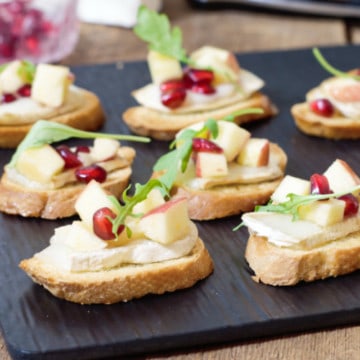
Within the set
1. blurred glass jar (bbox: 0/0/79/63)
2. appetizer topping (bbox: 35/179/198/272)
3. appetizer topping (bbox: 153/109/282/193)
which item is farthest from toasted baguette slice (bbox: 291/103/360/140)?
blurred glass jar (bbox: 0/0/79/63)

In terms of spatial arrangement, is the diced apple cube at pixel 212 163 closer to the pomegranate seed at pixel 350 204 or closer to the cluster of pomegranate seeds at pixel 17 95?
the pomegranate seed at pixel 350 204

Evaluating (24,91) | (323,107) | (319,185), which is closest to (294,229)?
(319,185)

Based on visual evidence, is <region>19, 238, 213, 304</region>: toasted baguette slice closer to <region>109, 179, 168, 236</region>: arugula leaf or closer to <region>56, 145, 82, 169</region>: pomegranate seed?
<region>109, 179, 168, 236</region>: arugula leaf

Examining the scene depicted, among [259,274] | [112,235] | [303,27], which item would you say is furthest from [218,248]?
[303,27]

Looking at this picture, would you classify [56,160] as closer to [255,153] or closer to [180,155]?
[180,155]

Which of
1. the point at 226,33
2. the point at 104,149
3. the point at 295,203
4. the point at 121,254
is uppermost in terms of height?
the point at 295,203

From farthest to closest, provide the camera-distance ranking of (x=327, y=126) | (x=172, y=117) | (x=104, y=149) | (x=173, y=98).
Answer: (x=172, y=117) → (x=173, y=98) → (x=327, y=126) → (x=104, y=149)
